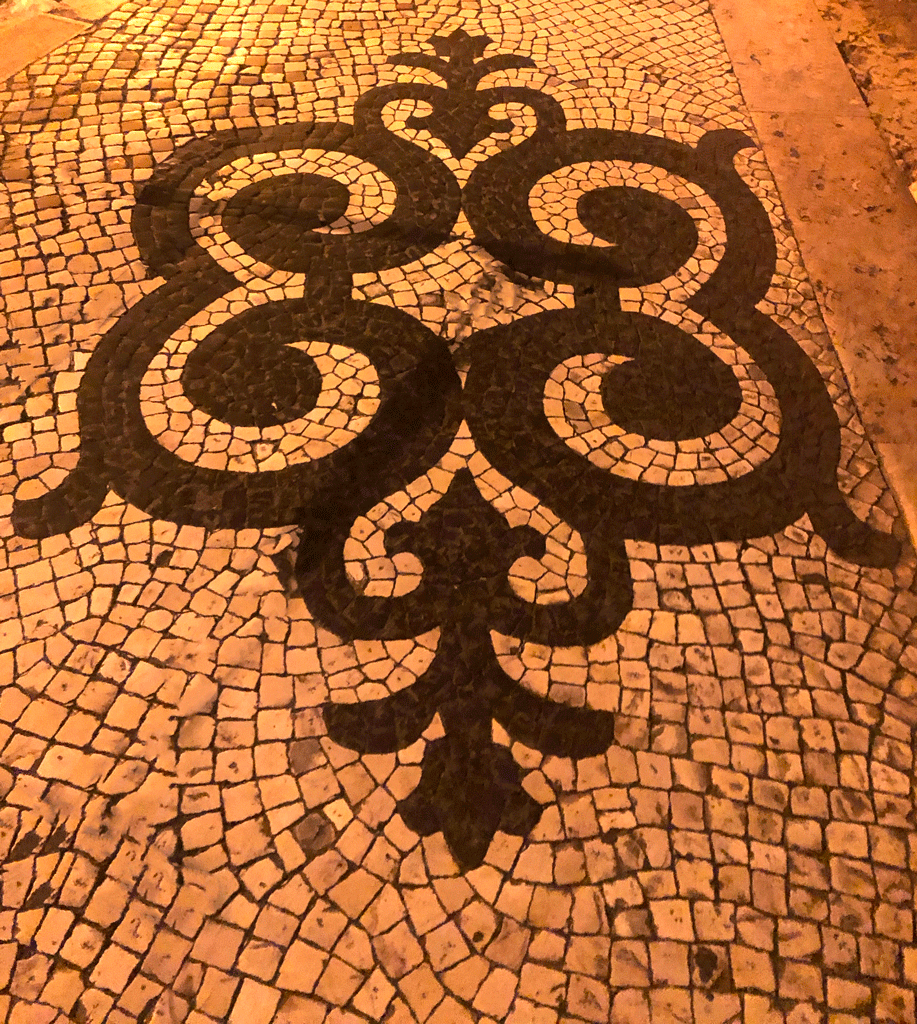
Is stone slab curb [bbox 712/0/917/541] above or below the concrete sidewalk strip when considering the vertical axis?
below

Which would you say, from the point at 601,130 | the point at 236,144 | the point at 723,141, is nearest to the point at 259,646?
the point at 236,144

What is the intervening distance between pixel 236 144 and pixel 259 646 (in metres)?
2.42

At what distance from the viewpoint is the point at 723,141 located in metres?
3.81

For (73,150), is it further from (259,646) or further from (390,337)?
(259,646)

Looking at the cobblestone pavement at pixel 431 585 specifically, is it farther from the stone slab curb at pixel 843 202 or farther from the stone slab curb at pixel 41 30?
the stone slab curb at pixel 41 30

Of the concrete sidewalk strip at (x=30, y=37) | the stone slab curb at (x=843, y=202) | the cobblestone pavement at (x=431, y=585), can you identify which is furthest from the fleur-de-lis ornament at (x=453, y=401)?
the concrete sidewalk strip at (x=30, y=37)

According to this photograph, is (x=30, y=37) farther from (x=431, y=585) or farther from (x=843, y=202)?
(x=843, y=202)

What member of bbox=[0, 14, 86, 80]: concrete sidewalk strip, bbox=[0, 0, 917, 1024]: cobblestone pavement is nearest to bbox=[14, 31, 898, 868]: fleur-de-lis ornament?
bbox=[0, 0, 917, 1024]: cobblestone pavement

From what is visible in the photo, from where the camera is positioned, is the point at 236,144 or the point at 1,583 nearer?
the point at 1,583

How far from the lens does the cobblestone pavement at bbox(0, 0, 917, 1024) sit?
189cm

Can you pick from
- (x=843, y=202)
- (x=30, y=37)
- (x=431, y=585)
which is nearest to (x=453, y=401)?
(x=431, y=585)

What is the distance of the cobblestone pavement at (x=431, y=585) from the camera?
1.89m

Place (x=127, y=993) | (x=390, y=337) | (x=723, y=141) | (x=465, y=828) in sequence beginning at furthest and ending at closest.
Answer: (x=723, y=141) → (x=390, y=337) → (x=465, y=828) → (x=127, y=993)

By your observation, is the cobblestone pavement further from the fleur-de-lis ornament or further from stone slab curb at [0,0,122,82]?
stone slab curb at [0,0,122,82]
